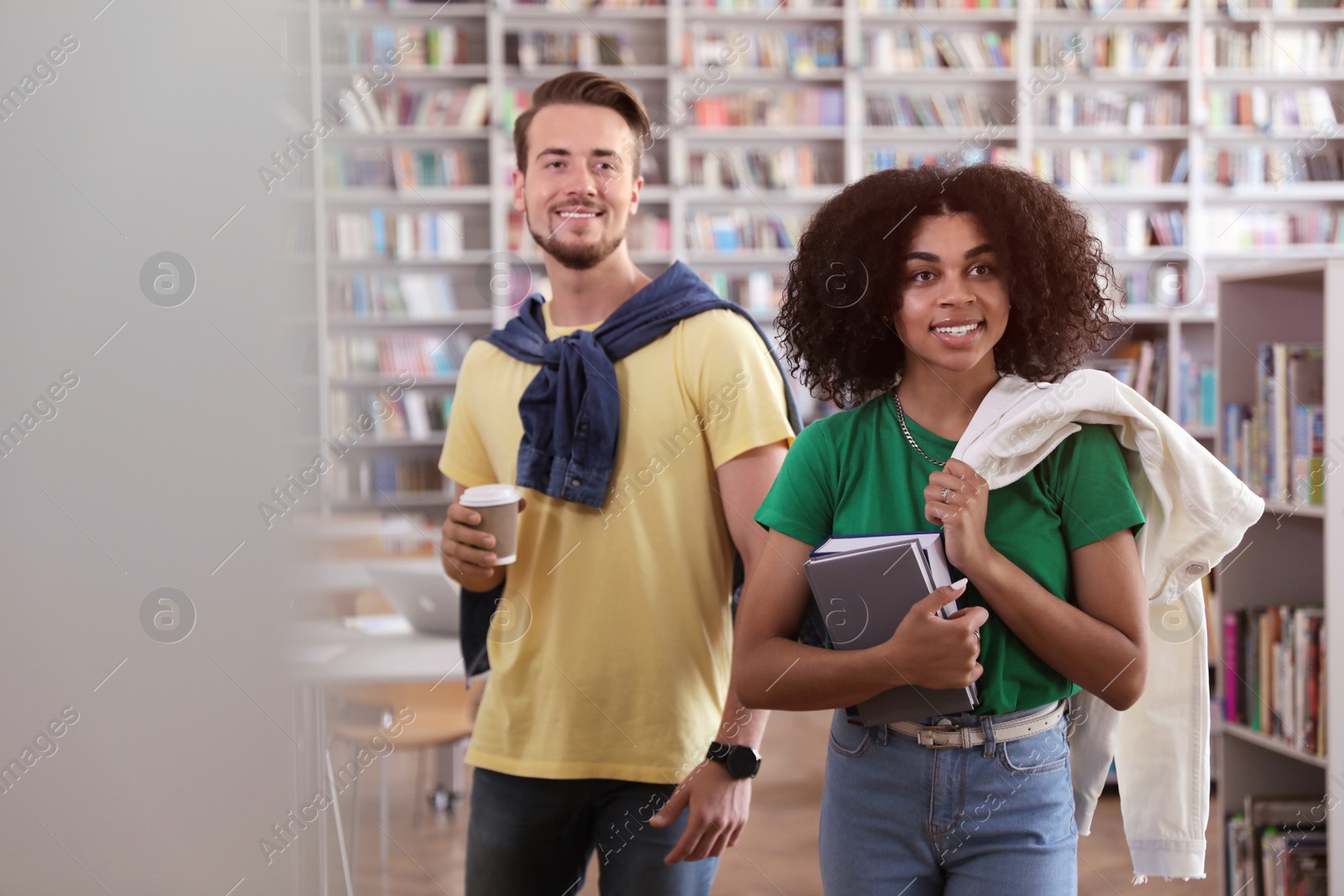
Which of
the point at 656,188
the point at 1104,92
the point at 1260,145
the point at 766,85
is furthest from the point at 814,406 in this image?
the point at 1260,145

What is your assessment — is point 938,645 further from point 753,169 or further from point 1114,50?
point 1114,50

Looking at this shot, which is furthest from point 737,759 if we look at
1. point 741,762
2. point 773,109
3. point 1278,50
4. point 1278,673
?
point 1278,50

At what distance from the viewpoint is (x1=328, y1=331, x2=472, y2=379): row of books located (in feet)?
18.0

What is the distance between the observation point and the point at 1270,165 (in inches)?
227

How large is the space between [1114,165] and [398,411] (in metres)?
4.30

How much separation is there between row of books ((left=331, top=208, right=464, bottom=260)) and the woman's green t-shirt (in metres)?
4.72

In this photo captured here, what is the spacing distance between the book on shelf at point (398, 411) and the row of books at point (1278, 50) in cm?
476

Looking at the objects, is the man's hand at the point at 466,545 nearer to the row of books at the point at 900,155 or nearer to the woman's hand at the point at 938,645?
the woman's hand at the point at 938,645

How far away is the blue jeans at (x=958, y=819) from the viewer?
3.42ft

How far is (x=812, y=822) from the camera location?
3.35 metres

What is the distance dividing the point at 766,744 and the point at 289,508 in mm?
3058

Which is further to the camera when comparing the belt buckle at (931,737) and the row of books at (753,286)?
the row of books at (753,286)

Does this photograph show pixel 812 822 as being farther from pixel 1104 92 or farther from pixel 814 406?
pixel 1104 92

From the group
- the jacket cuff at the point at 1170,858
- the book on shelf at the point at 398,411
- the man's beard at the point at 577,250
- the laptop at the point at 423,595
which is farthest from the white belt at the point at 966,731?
the book on shelf at the point at 398,411
